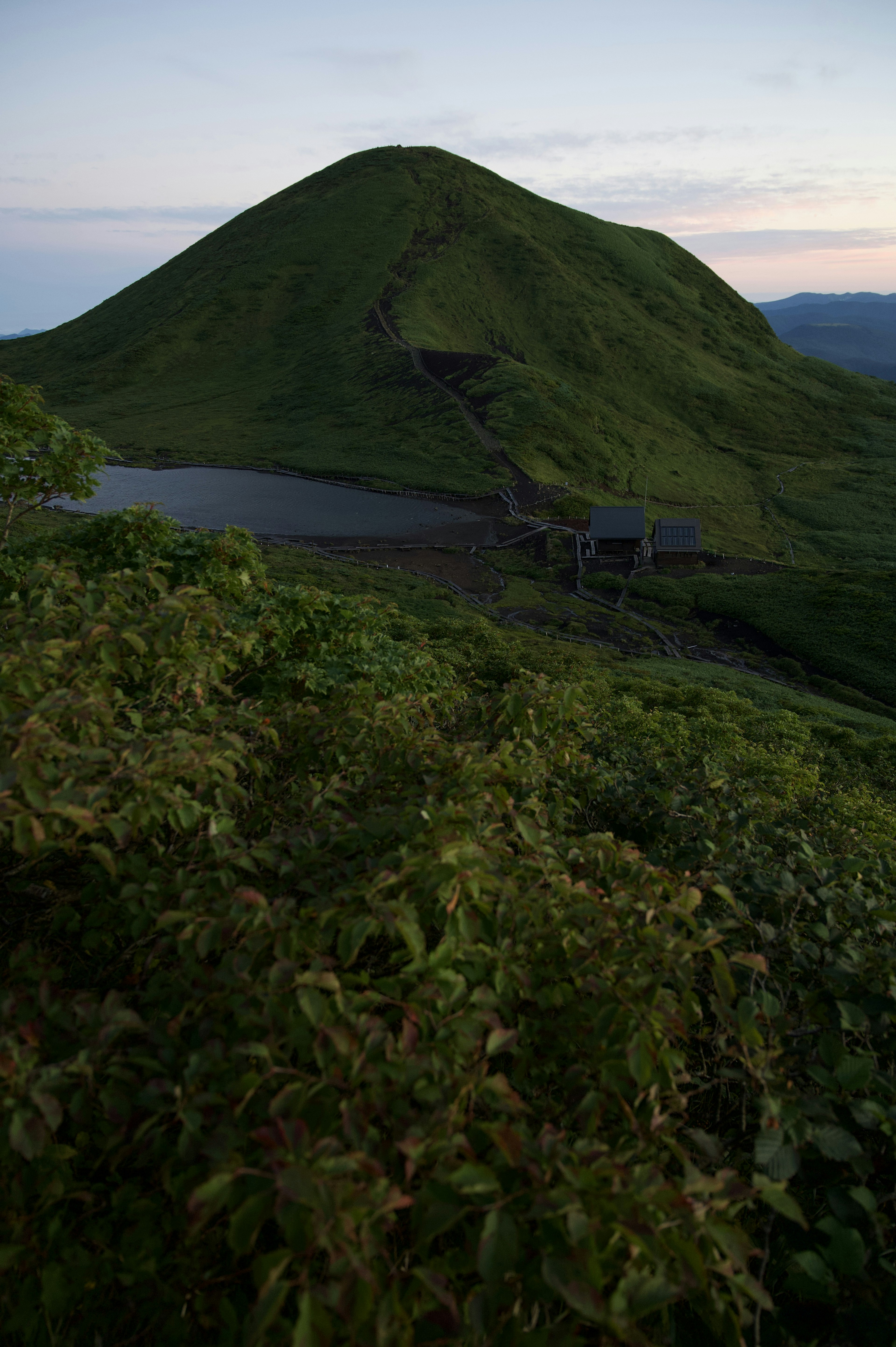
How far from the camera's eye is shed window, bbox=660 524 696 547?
79625 mm

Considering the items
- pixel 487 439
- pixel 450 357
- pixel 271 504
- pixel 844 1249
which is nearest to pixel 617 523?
→ pixel 487 439

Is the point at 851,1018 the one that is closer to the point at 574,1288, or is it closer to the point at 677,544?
the point at 574,1288

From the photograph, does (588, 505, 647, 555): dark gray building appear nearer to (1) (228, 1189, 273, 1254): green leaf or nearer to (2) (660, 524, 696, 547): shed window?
(2) (660, 524, 696, 547): shed window

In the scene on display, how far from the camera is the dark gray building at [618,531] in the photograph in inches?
3157

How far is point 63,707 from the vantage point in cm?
414

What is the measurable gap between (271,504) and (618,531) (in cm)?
4837

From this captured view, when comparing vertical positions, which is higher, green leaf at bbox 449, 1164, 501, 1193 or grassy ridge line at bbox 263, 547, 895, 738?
green leaf at bbox 449, 1164, 501, 1193

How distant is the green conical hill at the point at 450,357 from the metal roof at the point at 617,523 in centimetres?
2398

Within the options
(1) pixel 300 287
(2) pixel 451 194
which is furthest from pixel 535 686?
(2) pixel 451 194

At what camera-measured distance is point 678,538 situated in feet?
262

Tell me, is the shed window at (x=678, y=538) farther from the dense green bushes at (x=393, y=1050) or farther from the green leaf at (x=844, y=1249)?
the green leaf at (x=844, y=1249)

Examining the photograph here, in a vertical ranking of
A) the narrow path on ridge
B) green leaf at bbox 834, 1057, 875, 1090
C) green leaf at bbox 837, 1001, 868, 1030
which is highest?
the narrow path on ridge

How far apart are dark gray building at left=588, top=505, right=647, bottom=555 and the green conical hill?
24.3 metres

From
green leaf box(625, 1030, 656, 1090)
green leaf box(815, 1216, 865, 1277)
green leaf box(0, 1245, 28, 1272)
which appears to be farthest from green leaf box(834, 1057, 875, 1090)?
green leaf box(0, 1245, 28, 1272)
